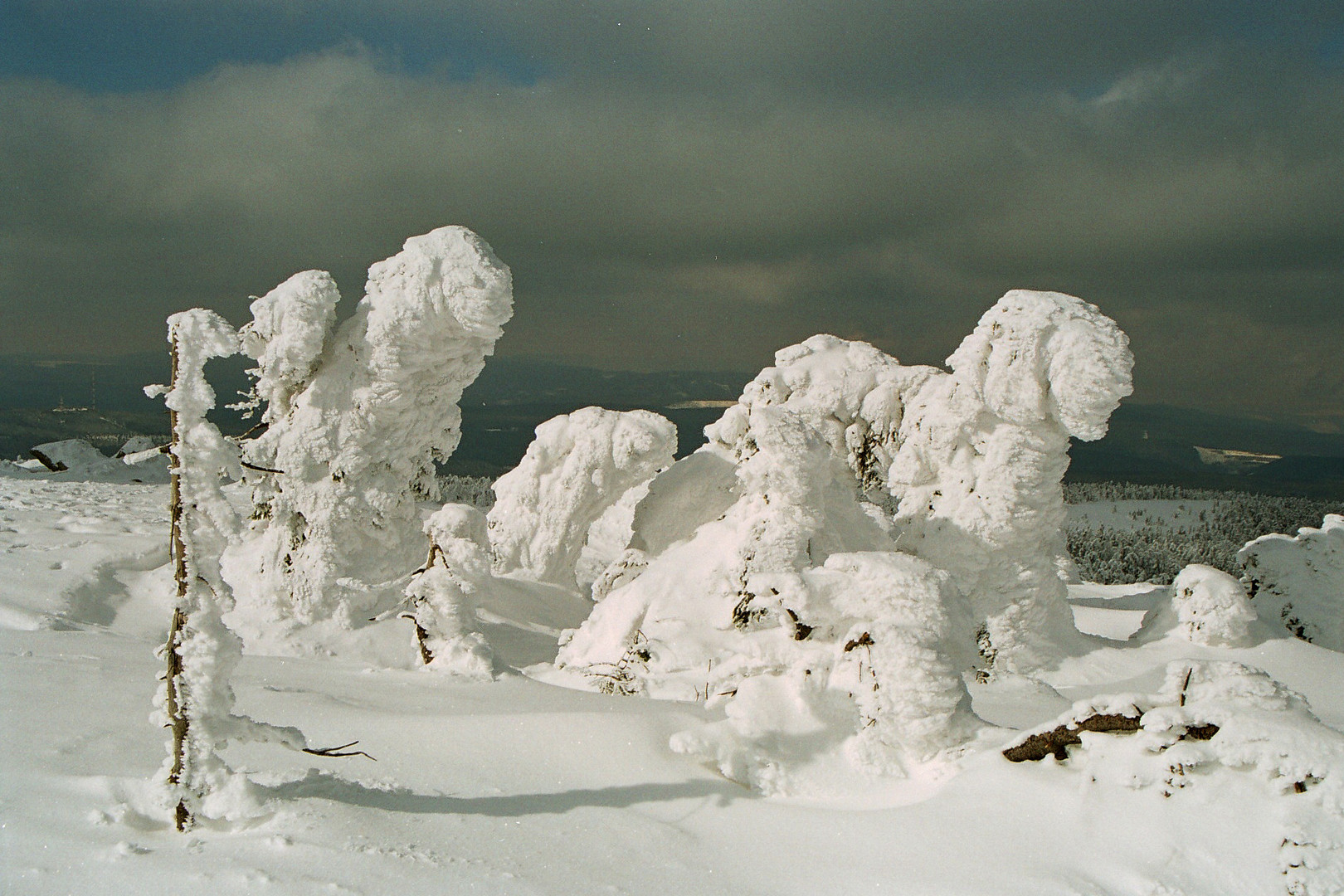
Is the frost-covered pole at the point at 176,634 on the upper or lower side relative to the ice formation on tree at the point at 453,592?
upper

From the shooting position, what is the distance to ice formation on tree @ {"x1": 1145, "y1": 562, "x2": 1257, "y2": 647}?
483 inches

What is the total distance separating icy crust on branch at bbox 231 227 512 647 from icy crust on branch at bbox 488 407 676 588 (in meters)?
4.35

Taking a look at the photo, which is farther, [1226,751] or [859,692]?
[859,692]

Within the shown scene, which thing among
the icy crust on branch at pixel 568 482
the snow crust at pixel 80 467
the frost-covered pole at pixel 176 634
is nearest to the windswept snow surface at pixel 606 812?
the frost-covered pole at pixel 176 634

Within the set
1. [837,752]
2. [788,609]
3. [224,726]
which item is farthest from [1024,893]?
[224,726]

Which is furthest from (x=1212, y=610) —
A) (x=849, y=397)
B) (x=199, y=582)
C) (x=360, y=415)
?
(x=199, y=582)

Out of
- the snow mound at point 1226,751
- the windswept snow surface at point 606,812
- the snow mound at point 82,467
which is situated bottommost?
the snow mound at point 82,467

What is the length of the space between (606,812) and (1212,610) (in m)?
11.5

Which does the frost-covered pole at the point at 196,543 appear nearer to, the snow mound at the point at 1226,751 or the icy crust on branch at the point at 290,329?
the snow mound at the point at 1226,751

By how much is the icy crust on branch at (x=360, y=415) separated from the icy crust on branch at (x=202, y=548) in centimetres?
654

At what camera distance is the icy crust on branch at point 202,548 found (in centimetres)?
405

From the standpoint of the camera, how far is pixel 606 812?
4605 millimetres

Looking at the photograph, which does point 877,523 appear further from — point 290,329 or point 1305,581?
point 290,329

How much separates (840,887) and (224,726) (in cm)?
318
